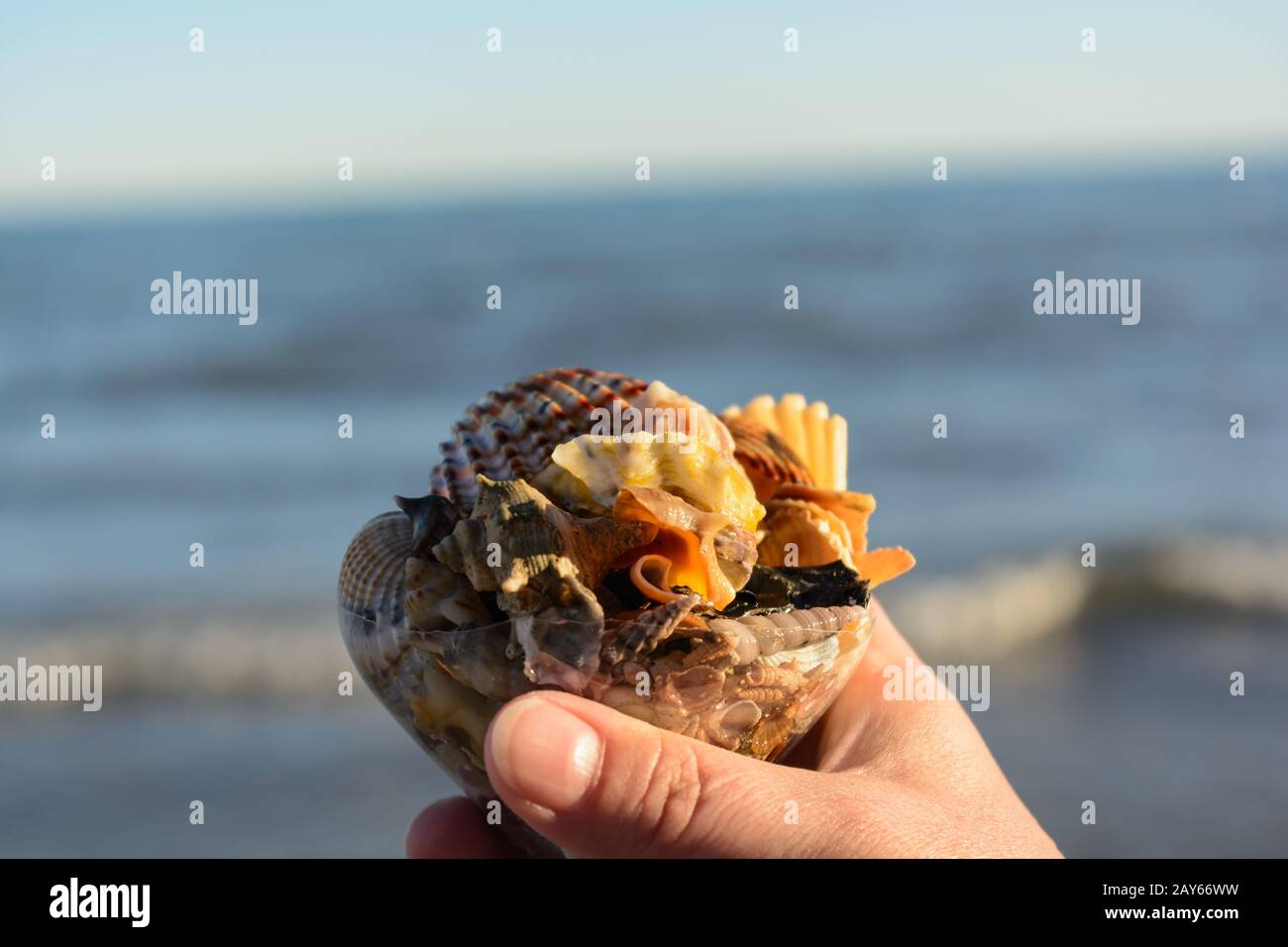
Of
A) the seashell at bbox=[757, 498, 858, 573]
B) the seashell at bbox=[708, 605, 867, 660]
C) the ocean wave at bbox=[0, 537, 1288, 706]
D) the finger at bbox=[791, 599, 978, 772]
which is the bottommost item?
the ocean wave at bbox=[0, 537, 1288, 706]

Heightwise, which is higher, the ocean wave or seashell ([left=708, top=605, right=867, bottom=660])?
seashell ([left=708, top=605, right=867, bottom=660])

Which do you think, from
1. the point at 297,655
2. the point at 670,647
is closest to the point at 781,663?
the point at 670,647

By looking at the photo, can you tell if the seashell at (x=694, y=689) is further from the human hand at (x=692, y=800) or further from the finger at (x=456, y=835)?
the finger at (x=456, y=835)

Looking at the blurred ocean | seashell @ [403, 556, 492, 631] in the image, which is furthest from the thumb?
the blurred ocean

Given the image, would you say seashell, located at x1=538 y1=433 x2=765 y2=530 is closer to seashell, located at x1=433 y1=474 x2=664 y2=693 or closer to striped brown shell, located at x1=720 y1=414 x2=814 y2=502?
seashell, located at x1=433 y1=474 x2=664 y2=693

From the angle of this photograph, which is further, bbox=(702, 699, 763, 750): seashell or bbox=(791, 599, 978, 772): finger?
bbox=(791, 599, 978, 772): finger

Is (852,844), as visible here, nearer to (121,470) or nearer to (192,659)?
(192,659)

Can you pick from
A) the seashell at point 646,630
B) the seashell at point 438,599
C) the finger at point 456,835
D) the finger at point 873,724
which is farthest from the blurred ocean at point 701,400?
the seashell at point 646,630
